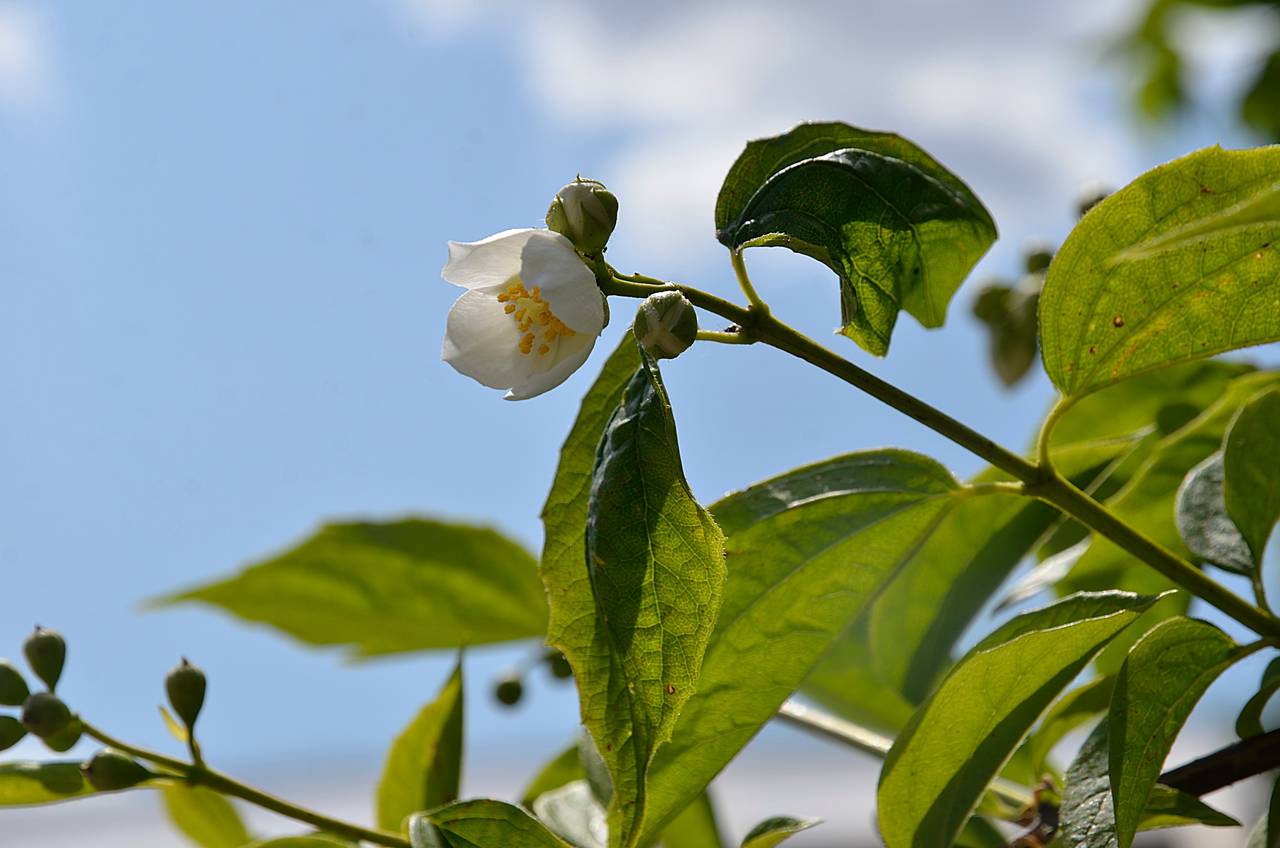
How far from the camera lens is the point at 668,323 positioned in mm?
618

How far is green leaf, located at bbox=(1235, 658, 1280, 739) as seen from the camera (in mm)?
814

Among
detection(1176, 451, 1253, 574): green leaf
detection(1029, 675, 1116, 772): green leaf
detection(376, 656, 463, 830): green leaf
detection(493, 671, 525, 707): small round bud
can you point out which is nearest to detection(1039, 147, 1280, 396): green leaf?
detection(1176, 451, 1253, 574): green leaf

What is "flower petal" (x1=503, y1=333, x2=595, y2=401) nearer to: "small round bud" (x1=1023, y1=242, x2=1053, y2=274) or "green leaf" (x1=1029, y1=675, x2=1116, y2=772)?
"green leaf" (x1=1029, y1=675, x2=1116, y2=772)

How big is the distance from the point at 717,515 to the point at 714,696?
11 centimetres

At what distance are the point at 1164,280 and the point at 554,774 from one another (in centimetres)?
74

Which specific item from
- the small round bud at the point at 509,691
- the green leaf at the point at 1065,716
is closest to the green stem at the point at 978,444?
the green leaf at the point at 1065,716

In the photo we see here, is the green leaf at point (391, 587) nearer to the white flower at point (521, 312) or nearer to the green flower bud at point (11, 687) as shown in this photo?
the green flower bud at point (11, 687)

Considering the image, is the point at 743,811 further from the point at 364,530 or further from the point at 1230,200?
the point at 1230,200

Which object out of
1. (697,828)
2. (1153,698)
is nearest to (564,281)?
(1153,698)

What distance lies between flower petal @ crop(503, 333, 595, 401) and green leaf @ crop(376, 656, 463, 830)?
42 centimetres

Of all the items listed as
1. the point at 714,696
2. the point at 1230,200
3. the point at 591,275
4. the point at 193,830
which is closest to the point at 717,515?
the point at 714,696

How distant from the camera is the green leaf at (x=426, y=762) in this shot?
3.45 feet

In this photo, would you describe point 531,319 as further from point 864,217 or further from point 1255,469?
point 1255,469

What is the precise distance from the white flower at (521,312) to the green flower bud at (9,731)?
0.47 meters
